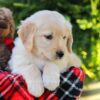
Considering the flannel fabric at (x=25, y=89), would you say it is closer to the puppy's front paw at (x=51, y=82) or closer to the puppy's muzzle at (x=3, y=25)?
the puppy's front paw at (x=51, y=82)

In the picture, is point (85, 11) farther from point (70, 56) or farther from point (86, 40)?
point (70, 56)

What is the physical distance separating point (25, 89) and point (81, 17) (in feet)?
6.88

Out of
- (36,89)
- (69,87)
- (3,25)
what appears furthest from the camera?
(3,25)

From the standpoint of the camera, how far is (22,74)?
6.61ft

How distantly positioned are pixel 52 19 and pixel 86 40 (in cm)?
200

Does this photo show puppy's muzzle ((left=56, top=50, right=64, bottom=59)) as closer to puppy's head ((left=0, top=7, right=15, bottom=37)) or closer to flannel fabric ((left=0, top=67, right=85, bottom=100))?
flannel fabric ((left=0, top=67, right=85, bottom=100))

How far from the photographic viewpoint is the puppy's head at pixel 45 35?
2043mm

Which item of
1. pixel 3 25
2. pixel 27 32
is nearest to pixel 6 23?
pixel 3 25

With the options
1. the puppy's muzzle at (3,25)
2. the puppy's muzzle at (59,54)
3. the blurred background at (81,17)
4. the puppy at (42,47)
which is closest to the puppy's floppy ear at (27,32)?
the puppy at (42,47)

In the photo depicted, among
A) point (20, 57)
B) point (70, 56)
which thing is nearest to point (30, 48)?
point (20, 57)

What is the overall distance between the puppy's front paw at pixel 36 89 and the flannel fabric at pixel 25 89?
2 centimetres

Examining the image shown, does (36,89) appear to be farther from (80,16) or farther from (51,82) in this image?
(80,16)

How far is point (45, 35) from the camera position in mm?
2049

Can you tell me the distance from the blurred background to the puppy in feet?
6.04
